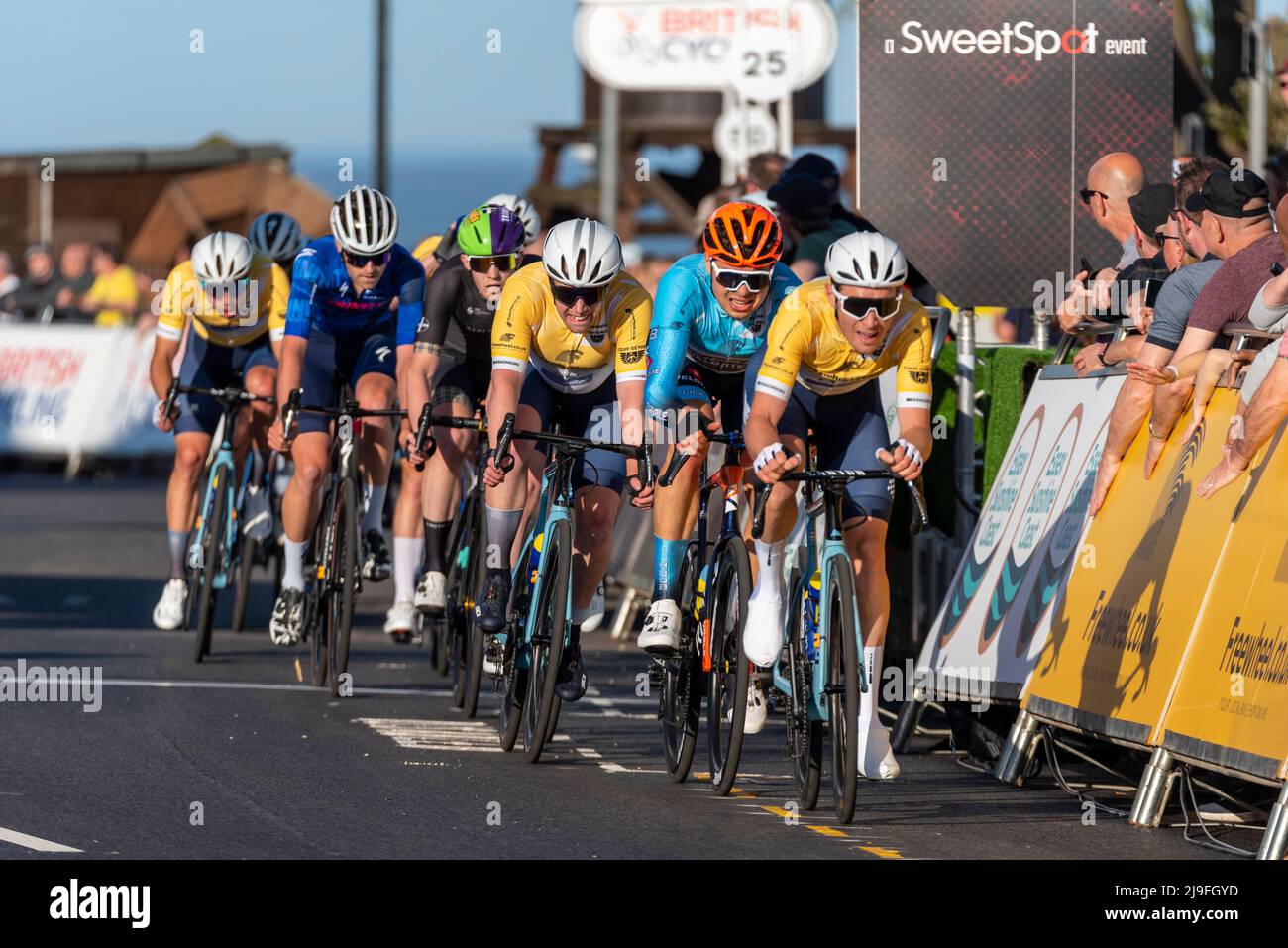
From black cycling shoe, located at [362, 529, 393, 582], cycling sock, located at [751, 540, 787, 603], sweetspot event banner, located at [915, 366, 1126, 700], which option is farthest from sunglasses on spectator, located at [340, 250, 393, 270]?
cycling sock, located at [751, 540, 787, 603]

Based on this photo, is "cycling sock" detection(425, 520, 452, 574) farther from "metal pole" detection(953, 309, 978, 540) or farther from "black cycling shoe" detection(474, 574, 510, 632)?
"metal pole" detection(953, 309, 978, 540)

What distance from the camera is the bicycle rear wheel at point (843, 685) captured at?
817 centimetres

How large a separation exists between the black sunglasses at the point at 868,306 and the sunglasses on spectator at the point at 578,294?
4.06 ft

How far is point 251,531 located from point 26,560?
475 centimetres

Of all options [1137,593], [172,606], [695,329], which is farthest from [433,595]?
[1137,593]

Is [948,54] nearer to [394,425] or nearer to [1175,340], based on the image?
[394,425]

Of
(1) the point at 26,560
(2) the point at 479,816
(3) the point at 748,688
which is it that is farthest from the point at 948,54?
(1) the point at 26,560

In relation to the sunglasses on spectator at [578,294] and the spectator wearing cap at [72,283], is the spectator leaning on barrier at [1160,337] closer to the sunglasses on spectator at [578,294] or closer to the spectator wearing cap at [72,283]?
the sunglasses on spectator at [578,294]

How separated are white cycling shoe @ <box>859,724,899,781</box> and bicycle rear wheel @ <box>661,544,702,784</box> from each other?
0.79m

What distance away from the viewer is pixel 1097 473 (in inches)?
371

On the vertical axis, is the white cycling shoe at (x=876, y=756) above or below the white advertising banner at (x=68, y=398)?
below

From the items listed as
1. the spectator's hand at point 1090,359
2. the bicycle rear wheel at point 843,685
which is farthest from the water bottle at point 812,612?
the spectator's hand at point 1090,359

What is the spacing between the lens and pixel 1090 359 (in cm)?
995

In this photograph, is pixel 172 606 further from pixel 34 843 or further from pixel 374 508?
pixel 34 843
